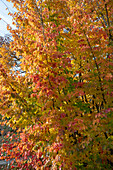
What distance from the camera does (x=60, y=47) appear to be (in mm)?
3424

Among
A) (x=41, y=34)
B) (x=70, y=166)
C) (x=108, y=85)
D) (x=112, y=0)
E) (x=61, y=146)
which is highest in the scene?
(x=112, y=0)

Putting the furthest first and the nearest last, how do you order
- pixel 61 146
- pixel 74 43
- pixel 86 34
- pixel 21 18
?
pixel 21 18 → pixel 74 43 → pixel 86 34 → pixel 61 146

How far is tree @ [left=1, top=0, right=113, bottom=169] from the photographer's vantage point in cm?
286

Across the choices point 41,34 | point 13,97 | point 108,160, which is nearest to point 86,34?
point 41,34

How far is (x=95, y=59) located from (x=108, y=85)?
663 mm

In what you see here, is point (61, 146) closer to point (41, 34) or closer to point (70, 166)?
point (70, 166)

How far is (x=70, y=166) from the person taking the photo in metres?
2.94

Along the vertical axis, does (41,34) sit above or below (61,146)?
above

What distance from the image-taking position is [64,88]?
3.44 m

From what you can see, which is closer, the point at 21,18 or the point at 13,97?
the point at 13,97

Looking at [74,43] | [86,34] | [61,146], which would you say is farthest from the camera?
[74,43]

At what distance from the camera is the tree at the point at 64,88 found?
2855mm

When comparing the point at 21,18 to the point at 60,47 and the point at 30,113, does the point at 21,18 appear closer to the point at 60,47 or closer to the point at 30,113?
the point at 60,47

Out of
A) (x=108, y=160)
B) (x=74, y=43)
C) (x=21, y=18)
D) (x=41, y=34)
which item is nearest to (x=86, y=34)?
(x=74, y=43)
